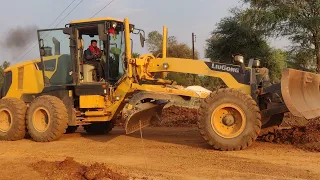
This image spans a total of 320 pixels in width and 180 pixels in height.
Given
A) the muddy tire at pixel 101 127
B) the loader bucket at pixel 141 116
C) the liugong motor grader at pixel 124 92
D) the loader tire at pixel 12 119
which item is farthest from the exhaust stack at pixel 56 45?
the loader bucket at pixel 141 116

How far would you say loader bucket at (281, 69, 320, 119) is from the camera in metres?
8.41

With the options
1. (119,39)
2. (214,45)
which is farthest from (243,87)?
(214,45)

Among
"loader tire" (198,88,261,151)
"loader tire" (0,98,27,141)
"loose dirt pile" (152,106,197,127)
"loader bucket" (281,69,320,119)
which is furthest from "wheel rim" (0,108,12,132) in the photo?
"loader bucket" (281,69,320,119)

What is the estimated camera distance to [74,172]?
678 cm

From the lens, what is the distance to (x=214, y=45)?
27516 millimetres

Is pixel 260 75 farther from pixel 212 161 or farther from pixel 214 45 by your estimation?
pixel 214 45

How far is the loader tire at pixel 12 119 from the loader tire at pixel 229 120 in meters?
5.03

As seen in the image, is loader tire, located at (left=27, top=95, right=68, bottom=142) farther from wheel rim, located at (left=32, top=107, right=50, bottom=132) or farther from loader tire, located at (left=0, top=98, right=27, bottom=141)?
loader tire, located at (left=0, top=98, right=27, bottom=141)

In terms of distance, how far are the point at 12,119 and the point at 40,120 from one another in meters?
0.83

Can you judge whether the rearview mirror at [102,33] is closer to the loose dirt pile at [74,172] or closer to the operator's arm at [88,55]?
the operator's arm at [88,55]

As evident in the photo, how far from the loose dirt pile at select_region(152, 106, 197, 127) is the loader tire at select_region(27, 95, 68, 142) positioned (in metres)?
3.57

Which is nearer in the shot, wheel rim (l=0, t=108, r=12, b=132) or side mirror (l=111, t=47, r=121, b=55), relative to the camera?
side mirror (l=111, t=47, r=121, b=55)

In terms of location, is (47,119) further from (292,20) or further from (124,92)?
(292,20)

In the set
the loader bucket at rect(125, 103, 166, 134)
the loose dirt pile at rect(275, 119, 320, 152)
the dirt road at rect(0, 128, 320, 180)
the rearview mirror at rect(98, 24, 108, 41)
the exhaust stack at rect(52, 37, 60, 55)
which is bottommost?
the dirt road at rect(0, 128, 320, 180)
